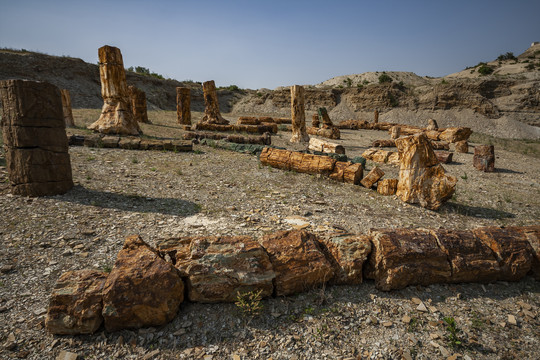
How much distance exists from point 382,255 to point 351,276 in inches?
16.5

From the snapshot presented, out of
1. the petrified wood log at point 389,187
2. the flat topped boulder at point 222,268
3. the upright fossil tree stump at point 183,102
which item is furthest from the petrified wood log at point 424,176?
the upright fossil tree stump at point 183,102

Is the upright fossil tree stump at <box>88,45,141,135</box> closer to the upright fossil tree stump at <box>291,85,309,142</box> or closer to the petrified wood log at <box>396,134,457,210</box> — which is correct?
the upright fossil tree stump at <box>291,85,309,142</box>

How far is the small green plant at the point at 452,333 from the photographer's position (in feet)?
7.72

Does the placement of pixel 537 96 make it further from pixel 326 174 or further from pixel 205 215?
pixel 205 215

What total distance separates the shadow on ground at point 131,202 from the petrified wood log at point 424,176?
424 cm

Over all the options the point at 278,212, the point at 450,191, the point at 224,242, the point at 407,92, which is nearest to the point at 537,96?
the point at 407,92

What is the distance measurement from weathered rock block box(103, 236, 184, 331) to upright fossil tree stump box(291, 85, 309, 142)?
10.6 meters

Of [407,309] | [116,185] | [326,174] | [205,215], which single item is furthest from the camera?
[326,174]

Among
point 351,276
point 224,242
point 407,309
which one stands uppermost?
point 224,242

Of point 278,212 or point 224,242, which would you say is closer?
point 224,242

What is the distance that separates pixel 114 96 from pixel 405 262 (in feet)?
36.4

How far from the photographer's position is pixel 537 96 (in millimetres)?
23281

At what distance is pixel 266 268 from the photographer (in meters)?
2.73

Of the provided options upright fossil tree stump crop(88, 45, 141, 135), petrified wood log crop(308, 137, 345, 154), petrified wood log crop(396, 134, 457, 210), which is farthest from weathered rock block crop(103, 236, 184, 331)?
upright fossil tree stump crop(88, 45, 141, 135)
